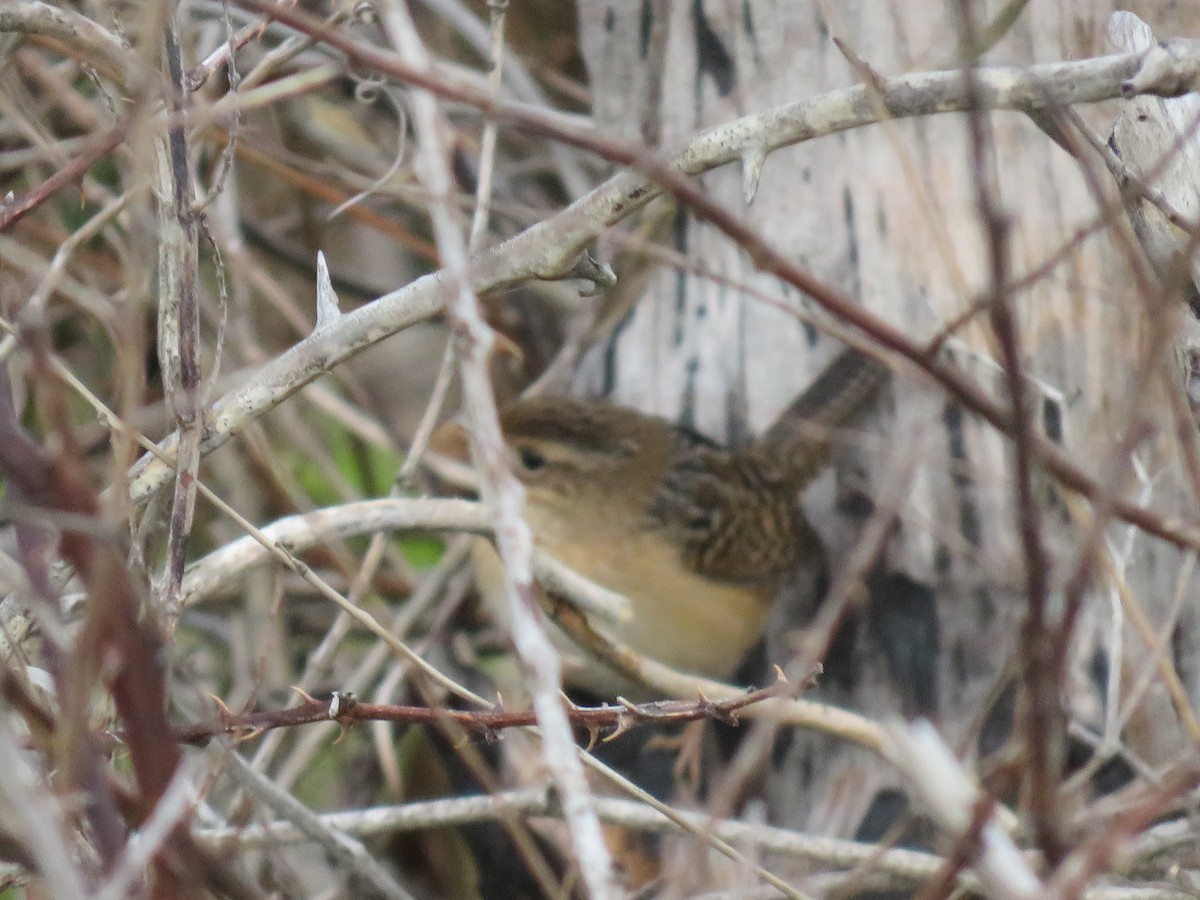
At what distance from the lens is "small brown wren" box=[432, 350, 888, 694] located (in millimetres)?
4172

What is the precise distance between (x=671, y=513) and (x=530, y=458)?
0.50m

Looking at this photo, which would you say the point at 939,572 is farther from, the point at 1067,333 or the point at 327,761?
the point at 327,761

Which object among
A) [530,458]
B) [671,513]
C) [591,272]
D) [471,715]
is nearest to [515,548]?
[471,715]

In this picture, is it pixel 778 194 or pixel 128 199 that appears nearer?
pixel 128 199

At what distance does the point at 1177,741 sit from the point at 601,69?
2521 mm

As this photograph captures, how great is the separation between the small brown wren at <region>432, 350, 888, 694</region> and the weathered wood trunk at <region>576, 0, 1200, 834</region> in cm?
18

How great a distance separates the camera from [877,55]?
3719 mm

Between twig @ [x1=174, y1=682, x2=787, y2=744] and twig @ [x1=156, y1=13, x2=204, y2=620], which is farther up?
twig @ [x1=156, y1=13, x2=204, y2=620]

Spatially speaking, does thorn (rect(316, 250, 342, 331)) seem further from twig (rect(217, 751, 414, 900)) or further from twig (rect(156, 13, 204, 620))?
twig (rect(217, 751, 414, 900))

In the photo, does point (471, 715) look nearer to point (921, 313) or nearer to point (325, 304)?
point (325, 304)

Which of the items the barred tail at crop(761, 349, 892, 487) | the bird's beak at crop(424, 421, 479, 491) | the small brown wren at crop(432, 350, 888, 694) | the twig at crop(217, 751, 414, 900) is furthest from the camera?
the bird's beak at crop(424, 421, 479, 491)

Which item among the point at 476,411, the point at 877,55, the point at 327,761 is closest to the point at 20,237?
the point at 327,761

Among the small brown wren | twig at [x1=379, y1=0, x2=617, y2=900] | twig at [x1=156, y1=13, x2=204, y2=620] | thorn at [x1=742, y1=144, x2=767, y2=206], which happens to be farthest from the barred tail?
twig at [x1=379, y1=0, x2=617, y2=900]

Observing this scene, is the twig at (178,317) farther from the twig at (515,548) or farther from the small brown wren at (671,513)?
the small brown wren at (671,513)
